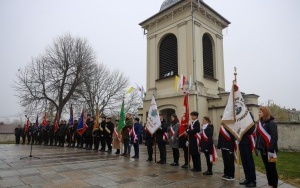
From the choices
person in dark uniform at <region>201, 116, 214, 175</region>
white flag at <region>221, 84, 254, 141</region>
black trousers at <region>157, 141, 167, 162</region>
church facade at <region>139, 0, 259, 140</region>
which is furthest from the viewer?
church facade at <region>139, 0, 259, 140</region>

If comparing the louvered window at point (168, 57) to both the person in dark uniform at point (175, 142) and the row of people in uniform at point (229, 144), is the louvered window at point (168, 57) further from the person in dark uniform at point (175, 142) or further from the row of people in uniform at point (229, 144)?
the person in dark uniform at point (175, 142)

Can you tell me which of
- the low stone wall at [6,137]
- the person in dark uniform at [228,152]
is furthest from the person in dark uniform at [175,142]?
the low stone wall at [6,137]

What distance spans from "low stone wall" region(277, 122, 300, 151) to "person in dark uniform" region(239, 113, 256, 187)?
1251 cm

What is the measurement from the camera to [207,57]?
870 inches

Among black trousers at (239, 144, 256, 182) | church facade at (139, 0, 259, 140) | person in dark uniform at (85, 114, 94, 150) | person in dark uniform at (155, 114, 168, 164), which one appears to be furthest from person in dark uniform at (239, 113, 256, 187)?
church facade at (139, 0, 259, 140)

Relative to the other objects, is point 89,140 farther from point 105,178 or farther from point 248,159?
point 248,159

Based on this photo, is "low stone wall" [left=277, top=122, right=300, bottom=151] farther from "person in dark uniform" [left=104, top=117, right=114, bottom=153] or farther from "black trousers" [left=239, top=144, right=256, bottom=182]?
Answer: "black trousers" [left=239, top=144, right=256, bottom=182]

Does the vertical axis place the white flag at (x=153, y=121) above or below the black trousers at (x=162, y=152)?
above

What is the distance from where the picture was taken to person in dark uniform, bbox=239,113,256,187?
19.8ft

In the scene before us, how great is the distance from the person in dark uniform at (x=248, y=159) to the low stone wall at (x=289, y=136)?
41.1ft

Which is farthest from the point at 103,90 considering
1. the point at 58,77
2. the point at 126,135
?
the point at 126,135

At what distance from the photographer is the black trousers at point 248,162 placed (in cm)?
605

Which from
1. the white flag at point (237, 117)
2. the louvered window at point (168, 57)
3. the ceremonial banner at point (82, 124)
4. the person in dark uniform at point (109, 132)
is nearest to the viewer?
the white flag at point (237, 117)

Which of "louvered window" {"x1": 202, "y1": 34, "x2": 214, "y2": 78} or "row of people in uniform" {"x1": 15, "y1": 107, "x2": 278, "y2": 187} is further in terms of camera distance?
"louvered window" {"x1": 202, "y1": 34, "x2": 214, "y2": 78}
